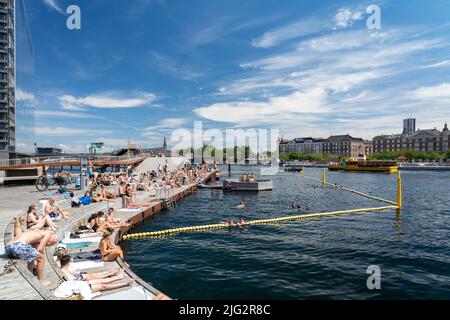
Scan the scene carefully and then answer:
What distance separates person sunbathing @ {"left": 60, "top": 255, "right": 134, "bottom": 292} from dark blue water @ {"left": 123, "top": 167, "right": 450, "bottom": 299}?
247cm

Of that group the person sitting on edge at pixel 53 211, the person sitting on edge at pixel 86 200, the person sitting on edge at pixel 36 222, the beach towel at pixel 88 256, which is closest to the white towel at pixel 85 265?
the beach towel at pixel 88 256

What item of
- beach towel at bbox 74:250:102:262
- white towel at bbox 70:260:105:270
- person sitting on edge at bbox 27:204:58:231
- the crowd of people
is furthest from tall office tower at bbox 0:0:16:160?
white towel at bbox 70:260:105:270

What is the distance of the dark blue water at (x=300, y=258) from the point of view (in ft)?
36.0

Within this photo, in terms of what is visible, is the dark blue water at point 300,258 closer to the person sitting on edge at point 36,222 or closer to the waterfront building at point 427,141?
the person sitting on edge at point 36,222

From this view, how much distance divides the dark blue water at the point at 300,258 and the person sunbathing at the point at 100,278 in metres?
2.47

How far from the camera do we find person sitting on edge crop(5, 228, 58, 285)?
8.03 m

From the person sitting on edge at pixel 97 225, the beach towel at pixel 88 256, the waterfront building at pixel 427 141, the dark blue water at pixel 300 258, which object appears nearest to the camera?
the beach towel at pixel 88 256

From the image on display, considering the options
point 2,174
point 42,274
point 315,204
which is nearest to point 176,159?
point 2,174

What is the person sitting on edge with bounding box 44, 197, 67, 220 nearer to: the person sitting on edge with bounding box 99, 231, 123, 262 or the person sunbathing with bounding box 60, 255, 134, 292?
the person sitting on edge with bounding box 99, 231, 123, 262

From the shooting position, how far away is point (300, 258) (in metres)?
14.4

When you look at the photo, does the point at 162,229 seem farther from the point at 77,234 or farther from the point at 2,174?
the point at 2,174
